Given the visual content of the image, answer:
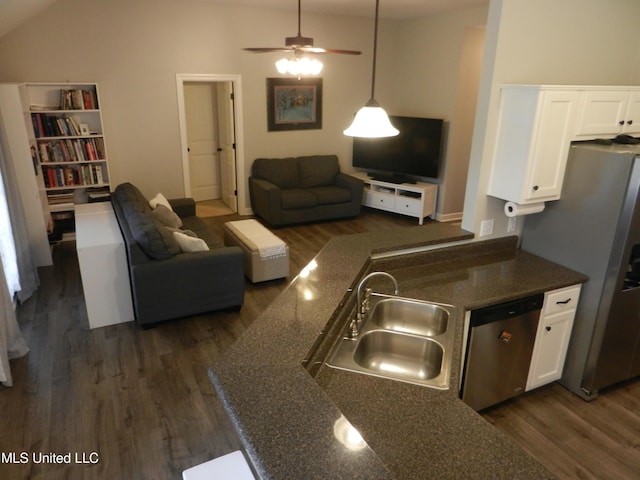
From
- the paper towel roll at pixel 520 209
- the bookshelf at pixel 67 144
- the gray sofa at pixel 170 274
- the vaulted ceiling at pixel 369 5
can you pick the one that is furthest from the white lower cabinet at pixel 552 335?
the bookshelf at pixel 67 144

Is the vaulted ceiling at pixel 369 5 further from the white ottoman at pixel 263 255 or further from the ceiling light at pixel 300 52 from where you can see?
the white ottoman at pixel 263 255

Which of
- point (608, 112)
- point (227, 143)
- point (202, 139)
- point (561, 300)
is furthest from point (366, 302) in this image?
point (202, 139)

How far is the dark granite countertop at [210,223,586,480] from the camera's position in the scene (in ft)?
3.70

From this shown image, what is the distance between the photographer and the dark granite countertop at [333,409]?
3.70 ft

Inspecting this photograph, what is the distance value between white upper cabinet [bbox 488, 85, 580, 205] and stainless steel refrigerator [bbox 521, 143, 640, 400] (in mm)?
161

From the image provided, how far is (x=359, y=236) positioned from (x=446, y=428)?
1.69 m

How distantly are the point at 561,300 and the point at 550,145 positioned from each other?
38.0 inches

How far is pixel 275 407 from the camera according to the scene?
4.26ft

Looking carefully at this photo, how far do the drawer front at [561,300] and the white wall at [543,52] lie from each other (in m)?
0.59

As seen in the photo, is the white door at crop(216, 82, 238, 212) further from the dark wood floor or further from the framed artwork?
the dark wood floor

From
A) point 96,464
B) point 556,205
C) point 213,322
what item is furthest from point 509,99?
point 96,464

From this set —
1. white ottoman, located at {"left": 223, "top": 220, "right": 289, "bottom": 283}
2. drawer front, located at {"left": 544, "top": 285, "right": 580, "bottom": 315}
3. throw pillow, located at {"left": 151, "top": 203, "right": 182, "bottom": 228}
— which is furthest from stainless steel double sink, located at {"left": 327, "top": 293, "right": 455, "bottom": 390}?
throw pillow, located at {"left": 151, "top": 203, "right": 182, "bottom": 228}

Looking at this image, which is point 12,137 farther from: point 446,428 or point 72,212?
point 446,428

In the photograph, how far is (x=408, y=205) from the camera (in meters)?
6.48
